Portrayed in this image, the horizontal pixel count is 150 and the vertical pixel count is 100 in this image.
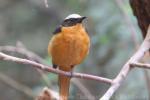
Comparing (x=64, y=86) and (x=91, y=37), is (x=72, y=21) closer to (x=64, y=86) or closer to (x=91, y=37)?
(x=64, y=86)

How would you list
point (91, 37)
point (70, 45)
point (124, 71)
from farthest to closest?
point (91, 37)
point (70, 45)
point (124, 71)

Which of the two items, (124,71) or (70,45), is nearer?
(124,71)

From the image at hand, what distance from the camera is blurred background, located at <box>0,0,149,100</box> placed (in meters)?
3.29

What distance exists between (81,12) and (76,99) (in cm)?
64

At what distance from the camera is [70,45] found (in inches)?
101

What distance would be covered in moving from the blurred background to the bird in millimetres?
308

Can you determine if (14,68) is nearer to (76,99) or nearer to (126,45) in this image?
(76,99)

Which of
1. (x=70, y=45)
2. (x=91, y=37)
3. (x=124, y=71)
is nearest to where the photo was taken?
(x=124, y=71)

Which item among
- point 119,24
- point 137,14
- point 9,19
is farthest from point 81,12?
point 137,14

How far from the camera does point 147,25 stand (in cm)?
262

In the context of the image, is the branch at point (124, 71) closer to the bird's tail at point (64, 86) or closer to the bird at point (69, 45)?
the bird at point (69, 45)

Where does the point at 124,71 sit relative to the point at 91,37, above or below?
above

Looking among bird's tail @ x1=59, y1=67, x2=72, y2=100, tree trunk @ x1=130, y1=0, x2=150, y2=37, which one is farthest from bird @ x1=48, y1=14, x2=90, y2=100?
tree trunk @ x1=130, y1=0, x2=150, y2=37

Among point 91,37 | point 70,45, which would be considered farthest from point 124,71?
point 91,37
